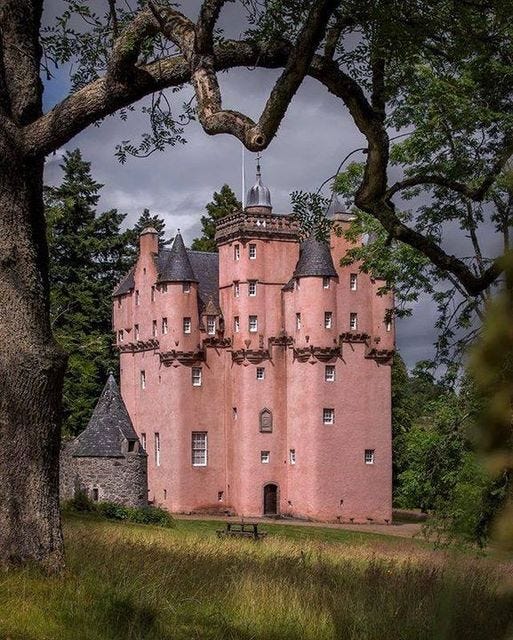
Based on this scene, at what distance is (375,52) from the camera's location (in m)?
8.66

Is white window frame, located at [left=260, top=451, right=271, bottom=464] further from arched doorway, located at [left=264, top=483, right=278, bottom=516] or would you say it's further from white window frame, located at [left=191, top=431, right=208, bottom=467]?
white window frame, located at [left=191, top=431, right=208, bottom=467]

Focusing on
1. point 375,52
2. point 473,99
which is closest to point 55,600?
point 375,52

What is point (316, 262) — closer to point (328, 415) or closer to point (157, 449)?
point (328, 415)

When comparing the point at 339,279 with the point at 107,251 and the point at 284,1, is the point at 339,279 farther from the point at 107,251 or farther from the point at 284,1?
the point at 284,1

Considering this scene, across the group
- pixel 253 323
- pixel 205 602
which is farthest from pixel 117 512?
pixel 205 602

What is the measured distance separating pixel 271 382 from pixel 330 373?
3.52 meters

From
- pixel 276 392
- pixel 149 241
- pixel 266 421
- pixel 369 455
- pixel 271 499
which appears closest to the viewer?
pixel 369 455

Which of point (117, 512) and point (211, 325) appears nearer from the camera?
point (117, 512)

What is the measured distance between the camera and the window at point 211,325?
→ 54625 mm

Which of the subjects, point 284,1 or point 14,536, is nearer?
point 14,536

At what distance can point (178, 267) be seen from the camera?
54.7 meters

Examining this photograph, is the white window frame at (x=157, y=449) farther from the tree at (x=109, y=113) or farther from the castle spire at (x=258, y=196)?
the tree at (x=109, y=113)

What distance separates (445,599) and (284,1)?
26.1 ft

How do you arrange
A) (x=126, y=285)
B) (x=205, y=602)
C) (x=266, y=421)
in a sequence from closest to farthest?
(x=205, y=602)
(x=266, y=421)
(x=126, y=285)
